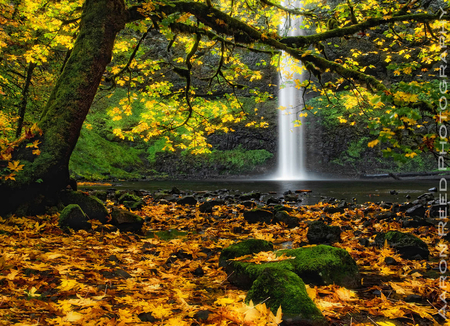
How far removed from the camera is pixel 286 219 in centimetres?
619

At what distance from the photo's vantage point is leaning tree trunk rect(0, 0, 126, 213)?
4.96 meters

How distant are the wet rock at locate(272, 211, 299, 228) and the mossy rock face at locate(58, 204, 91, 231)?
3859mm

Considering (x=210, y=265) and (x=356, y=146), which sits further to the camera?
(x=356, y=146)

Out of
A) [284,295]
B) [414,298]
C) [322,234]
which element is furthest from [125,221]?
[414,298]

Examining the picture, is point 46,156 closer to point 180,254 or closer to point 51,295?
point 180,254

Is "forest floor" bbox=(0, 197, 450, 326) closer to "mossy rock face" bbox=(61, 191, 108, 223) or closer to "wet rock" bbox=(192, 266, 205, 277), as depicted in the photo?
"wet rock" bbox=(192, 266, 205, 277)

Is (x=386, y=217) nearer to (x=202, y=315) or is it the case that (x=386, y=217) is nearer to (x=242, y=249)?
(x=242, y=249)

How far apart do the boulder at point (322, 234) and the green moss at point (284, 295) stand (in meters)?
2.44

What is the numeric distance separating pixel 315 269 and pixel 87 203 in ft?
14.6

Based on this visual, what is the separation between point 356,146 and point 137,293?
1304 inches

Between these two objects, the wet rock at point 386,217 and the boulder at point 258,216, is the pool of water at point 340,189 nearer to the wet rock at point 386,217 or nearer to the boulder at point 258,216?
the wet rock at point 386,217

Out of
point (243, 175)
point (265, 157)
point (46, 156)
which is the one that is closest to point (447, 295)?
point (46, 156)

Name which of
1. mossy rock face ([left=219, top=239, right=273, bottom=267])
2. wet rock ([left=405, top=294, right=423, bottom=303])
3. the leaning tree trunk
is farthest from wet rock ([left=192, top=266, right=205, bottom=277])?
the leaning tree trunk

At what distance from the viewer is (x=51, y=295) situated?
2.30m
